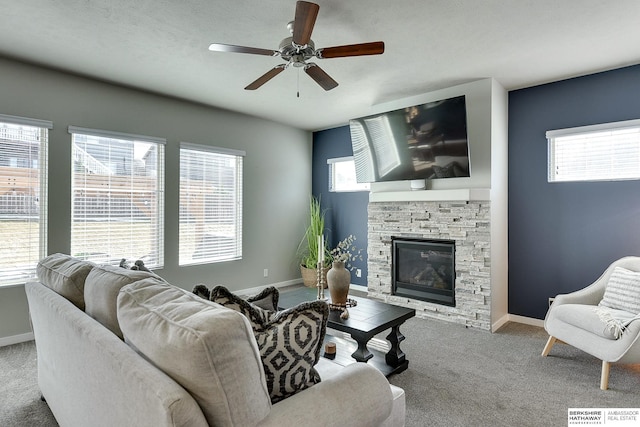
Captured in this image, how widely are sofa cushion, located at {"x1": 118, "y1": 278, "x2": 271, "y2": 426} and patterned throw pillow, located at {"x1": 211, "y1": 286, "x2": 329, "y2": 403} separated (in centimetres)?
16

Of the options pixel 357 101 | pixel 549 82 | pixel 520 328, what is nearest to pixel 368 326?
pixel 520 328

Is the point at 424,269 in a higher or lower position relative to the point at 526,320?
higher

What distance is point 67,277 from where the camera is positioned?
1.82 meters

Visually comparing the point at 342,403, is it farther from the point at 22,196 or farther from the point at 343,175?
the point at 343,175

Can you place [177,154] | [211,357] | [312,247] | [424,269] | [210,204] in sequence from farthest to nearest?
[312,247] < [210,204] < [177,154] < [424,269] < [211,357]

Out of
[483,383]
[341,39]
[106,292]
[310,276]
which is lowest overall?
[483,383]

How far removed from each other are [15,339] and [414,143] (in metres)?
4.44

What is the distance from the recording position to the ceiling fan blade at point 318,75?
106 inches

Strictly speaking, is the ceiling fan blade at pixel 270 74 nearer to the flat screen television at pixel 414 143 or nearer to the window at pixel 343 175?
the flat screen television at pixel 414 143

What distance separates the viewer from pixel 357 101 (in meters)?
4.55

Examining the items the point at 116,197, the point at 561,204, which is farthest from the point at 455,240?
the point at 116,197

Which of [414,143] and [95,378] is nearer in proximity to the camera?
[95,378]

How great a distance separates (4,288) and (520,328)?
16.7 ft

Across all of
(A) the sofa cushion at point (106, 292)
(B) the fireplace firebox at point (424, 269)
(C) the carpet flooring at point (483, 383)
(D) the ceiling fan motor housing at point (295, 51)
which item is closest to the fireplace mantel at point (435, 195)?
(B) the fireplace firebox at point (424, 269)
